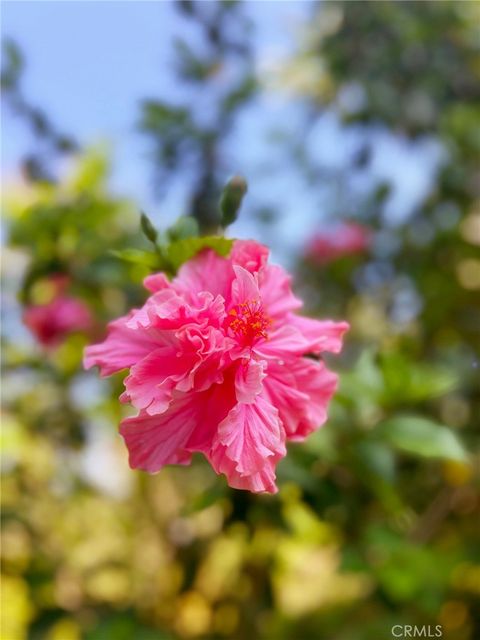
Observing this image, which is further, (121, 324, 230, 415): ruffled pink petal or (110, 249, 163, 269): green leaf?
(110, 249, 163, 269): green leaf

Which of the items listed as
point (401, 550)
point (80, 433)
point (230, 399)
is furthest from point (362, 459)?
point (80, 433)

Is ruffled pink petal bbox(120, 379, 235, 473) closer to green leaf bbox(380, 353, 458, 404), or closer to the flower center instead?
the flower center

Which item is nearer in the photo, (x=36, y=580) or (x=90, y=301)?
(x=90, y=301)

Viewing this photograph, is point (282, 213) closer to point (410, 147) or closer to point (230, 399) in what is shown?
point (410, 147)

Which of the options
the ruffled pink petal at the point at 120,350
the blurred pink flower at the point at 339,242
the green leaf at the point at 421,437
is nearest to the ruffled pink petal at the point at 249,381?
the ruffled pink petal at the point at 120,350

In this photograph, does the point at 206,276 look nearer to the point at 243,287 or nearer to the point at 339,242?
the point at 243,287

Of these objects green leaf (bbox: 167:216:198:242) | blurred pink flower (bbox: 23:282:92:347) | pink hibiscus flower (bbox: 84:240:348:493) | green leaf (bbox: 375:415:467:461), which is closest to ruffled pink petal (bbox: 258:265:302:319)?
pink hibiscus flower (bbox: 84:240:348:493)

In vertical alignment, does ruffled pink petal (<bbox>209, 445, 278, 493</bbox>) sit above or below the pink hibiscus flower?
below

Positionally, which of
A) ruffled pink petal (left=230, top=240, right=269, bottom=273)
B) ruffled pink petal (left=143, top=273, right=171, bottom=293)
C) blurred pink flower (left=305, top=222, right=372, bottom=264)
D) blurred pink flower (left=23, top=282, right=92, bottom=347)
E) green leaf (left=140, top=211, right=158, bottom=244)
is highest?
blurred pink flower (left=305, top=222, right=372, bottom=264)
